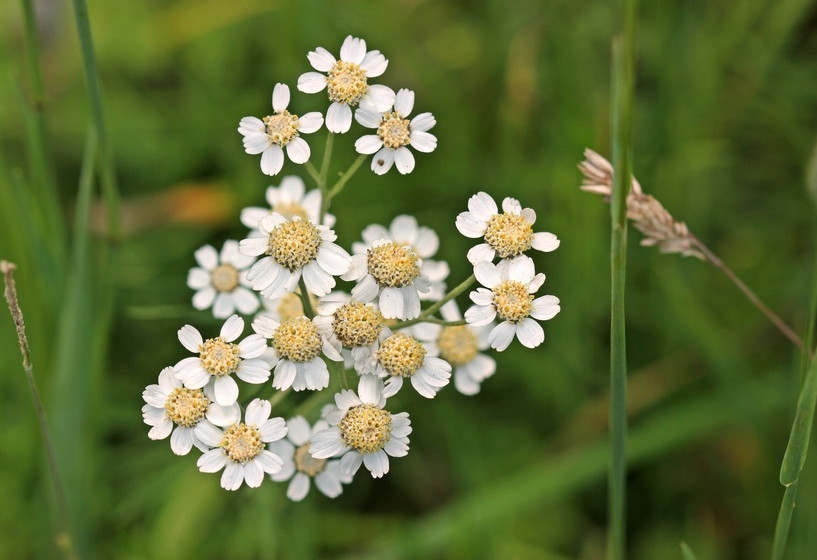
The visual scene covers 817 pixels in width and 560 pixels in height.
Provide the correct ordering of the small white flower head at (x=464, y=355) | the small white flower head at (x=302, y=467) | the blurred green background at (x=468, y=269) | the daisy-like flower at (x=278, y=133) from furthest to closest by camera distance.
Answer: the blurred green background at (x=468, y=269), the small white flower head at (x=464, y=355), the small white flower head at (x=302, y=467), the daisy-like flower at (x=278, y=133)

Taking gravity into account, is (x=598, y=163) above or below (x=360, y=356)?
above

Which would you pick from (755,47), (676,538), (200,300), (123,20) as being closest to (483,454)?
(676,538)

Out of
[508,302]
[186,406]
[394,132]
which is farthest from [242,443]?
[394,132]

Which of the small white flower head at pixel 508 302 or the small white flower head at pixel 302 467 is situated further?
the small white flower head at pixel 302 467

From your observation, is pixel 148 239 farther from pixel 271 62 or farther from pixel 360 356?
pixel 360 356

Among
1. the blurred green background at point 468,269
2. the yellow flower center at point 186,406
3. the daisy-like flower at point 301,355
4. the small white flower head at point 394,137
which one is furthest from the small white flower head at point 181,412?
the blurred green background at point 468,269

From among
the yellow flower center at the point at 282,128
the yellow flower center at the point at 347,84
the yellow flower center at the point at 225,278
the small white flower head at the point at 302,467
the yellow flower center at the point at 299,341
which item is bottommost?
the small white flower head at the point at 302,467

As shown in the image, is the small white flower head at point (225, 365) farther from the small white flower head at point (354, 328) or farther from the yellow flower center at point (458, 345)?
the yellow flower center at point (458, 345)
